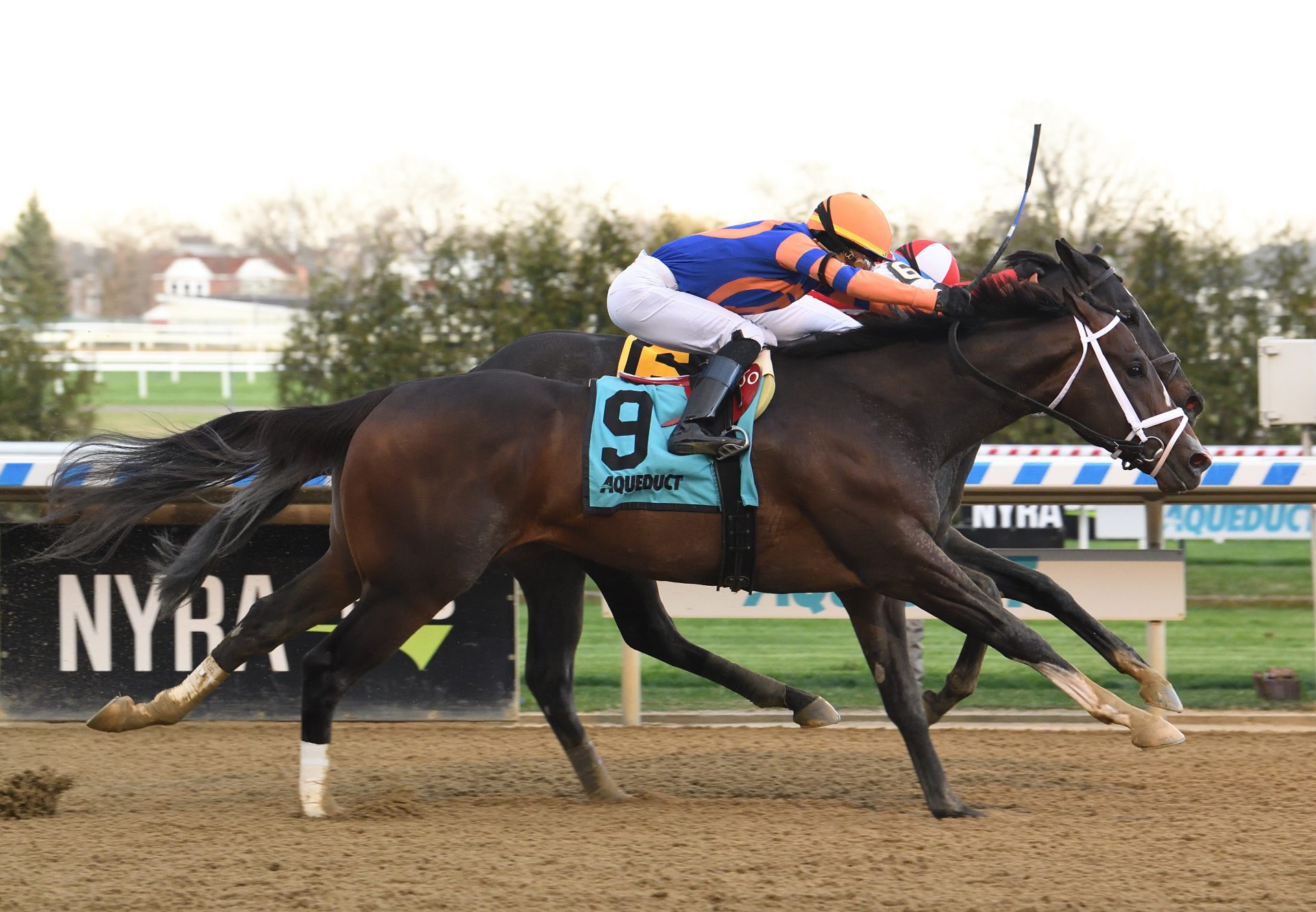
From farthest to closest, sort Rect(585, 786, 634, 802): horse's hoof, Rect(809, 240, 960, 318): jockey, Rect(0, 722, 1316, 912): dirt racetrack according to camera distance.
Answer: Rect(809, 240, 960, 318): jockey < Rect(585, 786, 634, 802): horse's hoof < Rect(0, 722, 1316, 912): dirt racetrack

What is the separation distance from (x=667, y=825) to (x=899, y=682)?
2.67ft

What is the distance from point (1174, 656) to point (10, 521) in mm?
5827

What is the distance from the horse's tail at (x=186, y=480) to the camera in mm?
4734

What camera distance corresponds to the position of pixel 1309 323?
10.6 metres

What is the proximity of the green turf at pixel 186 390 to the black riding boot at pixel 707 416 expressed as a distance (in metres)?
16.8

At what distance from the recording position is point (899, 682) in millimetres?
4445

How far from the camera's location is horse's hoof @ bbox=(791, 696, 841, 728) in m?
4.91

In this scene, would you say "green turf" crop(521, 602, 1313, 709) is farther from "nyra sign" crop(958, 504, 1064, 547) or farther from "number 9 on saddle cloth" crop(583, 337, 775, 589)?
"number 9 on saddle cloth" crop(583, 337, 775, 589)

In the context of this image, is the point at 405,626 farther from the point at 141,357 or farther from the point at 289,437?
the point at 141,357

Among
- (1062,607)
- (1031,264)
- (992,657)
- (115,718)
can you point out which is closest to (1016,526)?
(992,657)

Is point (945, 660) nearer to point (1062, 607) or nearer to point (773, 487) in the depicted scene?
point (1062, 607)

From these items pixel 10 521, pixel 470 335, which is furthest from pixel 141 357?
pixel 10 521

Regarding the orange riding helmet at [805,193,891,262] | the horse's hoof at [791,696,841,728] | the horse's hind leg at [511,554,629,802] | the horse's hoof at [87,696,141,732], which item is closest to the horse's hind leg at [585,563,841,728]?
the horse's hoof at [791,696,841,728]

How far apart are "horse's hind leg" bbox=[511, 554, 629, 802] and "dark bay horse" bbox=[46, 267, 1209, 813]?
0.50 m
